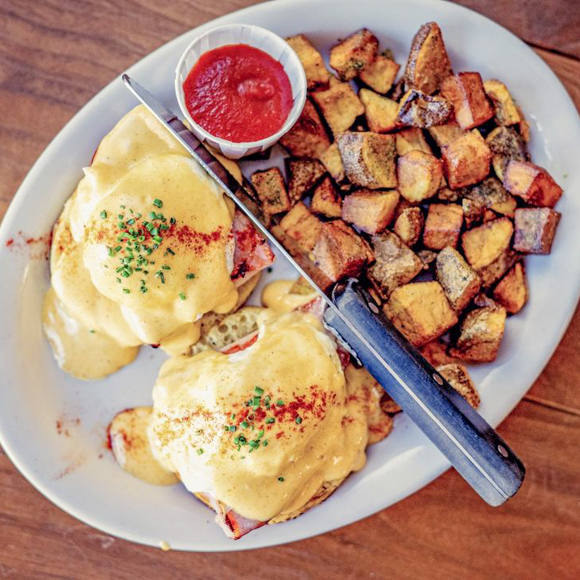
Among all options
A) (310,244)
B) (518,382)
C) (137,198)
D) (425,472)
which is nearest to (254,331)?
(310,244)

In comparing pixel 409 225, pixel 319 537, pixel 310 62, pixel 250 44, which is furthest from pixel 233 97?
pixel 319 537

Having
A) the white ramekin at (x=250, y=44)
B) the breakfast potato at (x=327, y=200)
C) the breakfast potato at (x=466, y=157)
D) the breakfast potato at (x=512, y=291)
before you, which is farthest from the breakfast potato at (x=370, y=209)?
the breakfast potato at (x=512, y=291)

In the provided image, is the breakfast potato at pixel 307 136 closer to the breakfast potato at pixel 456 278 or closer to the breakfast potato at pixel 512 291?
the breakfast potato at pixel 456 278

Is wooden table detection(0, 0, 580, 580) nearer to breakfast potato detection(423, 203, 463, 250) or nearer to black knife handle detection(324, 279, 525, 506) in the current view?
black knife handle detection(324, 279, 525, 506)

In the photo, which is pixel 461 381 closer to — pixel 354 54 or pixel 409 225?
pixel 409 225

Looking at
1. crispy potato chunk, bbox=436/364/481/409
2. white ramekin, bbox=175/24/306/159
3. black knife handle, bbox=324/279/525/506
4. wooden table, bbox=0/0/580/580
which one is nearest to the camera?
black knife handle, bbox=324/279/525/506

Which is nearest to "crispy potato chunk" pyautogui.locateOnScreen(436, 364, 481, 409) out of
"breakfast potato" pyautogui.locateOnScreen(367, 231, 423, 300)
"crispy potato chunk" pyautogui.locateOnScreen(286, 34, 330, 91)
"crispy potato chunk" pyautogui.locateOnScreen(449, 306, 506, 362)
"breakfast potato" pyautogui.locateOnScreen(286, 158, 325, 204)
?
"crispy potato chunk" pyautogui.locateOnScreen(449, 306, 506, 362)

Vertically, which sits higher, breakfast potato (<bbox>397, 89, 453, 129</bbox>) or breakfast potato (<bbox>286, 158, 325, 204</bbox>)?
breakfast potato (<bbox>397, 89, 453, 129</bbox>)

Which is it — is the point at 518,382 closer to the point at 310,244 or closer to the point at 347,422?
the point at 347,422
